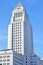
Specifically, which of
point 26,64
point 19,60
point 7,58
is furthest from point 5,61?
point 26,64

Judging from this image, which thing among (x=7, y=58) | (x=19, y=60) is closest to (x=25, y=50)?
(x=19, y=60)

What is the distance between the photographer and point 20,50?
199875 mm

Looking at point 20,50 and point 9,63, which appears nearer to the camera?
point 9,63

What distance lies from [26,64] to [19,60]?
1476 cm

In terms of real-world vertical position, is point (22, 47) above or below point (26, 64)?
above

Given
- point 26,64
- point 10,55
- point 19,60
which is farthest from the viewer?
point 26,64

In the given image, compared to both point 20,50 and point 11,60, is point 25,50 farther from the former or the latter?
point 11,60

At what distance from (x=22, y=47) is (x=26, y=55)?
7474 mm

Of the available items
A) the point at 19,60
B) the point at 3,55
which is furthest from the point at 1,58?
the point at 19,60

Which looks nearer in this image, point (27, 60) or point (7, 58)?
point (7, 58)

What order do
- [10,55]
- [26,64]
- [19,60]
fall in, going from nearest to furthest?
[10,55] < [19,60] < [26,64]

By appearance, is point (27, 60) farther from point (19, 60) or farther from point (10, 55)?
point (10, 55)

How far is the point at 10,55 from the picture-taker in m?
167

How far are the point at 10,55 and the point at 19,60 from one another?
62.0 ft
